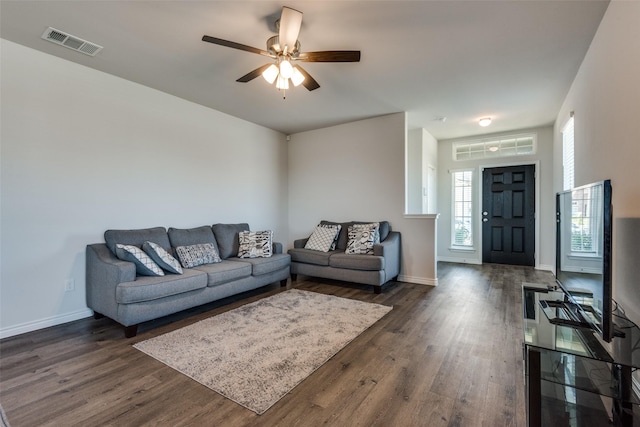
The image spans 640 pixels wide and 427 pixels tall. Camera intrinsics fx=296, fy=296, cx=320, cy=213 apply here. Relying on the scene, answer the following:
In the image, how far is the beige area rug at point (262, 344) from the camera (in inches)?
76.2

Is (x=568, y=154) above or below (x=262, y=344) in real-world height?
above

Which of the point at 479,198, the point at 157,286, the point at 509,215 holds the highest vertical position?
the point at 479,198

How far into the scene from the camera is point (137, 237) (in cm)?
330

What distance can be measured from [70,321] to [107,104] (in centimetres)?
234

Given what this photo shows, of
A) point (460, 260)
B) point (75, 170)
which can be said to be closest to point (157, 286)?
point (75, 170)

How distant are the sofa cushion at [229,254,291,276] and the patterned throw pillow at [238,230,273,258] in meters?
0.12

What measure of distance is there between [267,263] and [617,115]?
361cm

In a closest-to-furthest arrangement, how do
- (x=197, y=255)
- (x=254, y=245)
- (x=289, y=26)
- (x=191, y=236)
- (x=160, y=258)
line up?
(x=289, y=26) < (x=160, y=258) < (x=197, y=255) < (x=191, y=236) < (x=254, y=245)

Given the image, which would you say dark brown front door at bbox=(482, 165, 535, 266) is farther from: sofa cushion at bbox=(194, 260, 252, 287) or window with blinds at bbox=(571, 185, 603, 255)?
sofa cushion at bbox=(194, 260, 252, 287)

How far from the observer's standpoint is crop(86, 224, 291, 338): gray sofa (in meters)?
2.64

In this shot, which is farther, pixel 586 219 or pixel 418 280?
pixel 418 280

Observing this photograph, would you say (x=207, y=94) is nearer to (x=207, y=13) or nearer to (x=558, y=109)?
(x=207, y=13)

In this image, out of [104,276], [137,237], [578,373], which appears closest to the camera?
[578,373]

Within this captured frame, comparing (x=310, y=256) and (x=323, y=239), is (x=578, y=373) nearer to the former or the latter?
(x=310, y=256)
